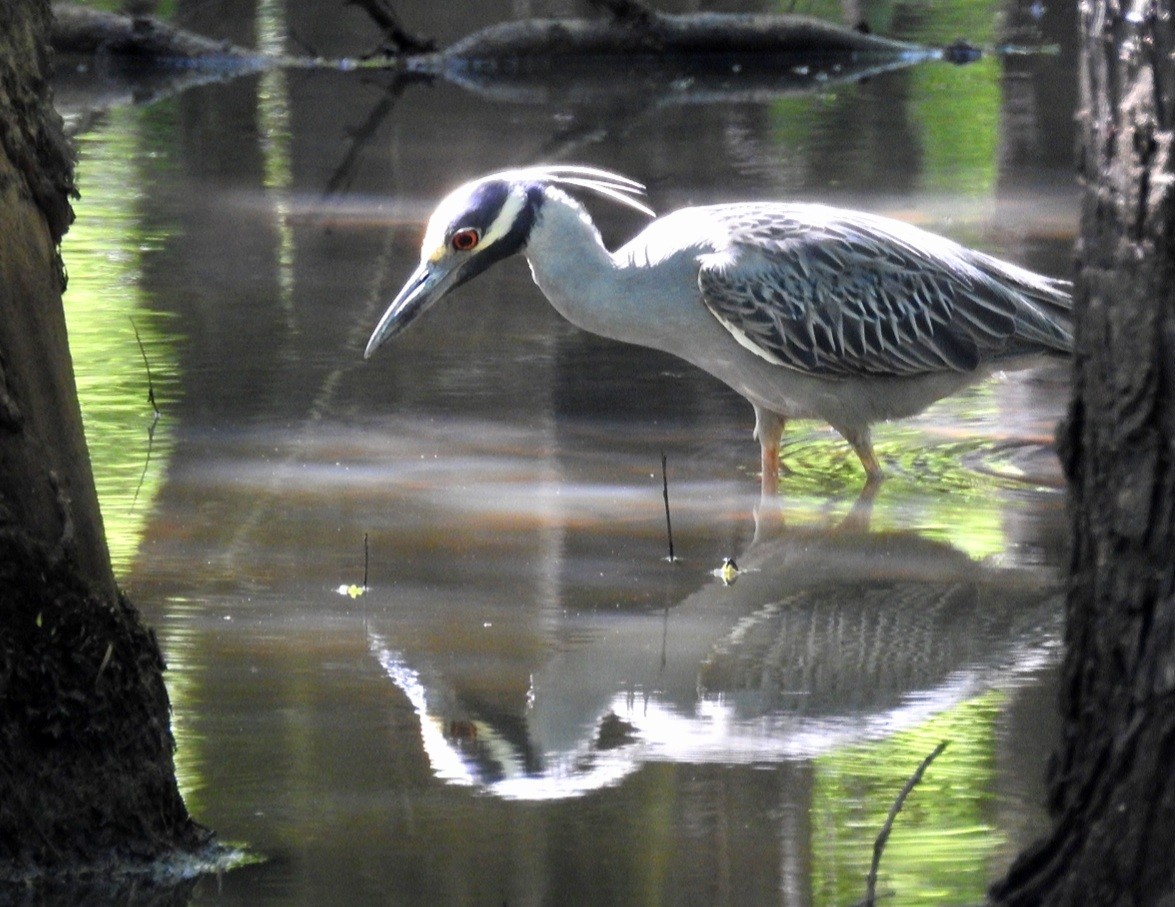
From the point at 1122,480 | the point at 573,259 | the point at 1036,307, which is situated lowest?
the point at 1036,307

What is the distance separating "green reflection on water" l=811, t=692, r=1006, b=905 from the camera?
3.82 metres

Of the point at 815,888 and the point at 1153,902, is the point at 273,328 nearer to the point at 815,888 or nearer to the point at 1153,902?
the point at 815,888

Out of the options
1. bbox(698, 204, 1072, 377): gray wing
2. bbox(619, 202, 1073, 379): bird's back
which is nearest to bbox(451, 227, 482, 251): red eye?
bbox(619, 202, 1073, 379): bird's back

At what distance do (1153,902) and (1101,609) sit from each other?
1.32 ft

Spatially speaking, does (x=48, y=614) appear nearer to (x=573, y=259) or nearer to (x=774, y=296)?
(x=573, y=259)

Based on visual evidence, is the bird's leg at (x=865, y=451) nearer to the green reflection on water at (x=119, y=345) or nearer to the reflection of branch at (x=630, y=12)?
the green reflection on water at (x=119, y=345)

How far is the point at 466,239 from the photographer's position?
6.86 meters

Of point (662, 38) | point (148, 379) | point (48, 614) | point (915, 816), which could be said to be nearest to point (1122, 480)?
point (915, 816)

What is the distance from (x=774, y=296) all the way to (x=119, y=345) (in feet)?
10.1

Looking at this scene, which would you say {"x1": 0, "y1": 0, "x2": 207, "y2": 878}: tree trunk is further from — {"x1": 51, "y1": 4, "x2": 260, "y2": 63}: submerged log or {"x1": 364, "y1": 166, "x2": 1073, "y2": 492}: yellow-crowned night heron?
{"x1": 51, "y1": 4, "x2": 260, "y2": 63}: submerged log

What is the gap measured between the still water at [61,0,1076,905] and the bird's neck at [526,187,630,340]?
572mm

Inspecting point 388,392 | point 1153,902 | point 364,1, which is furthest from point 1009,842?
point 364,1

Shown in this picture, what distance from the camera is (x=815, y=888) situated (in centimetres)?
382

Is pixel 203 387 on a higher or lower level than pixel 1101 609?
lower
